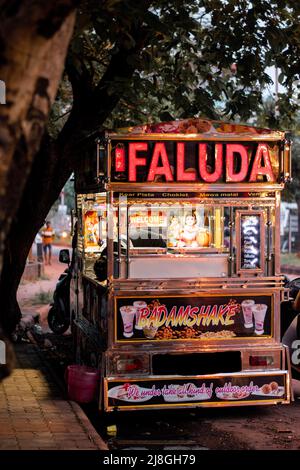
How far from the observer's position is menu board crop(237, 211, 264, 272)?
24.5 ft

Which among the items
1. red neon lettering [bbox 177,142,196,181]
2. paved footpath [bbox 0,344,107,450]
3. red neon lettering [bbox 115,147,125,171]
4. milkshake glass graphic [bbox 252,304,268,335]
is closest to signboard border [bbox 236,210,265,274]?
milkshake glass graphic [bbox 252,304,268,335]

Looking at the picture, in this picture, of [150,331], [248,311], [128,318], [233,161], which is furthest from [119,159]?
[248,311]

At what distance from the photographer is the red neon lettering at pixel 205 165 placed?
7273 millimetres

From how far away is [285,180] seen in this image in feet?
24.2

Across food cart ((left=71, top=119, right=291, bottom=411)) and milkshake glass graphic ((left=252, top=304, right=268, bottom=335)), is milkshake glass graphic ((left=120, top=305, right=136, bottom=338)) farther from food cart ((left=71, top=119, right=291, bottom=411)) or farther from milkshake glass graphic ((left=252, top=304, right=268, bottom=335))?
milkshake glass graphic ((left=252, top=304, right=268, bottom=335))

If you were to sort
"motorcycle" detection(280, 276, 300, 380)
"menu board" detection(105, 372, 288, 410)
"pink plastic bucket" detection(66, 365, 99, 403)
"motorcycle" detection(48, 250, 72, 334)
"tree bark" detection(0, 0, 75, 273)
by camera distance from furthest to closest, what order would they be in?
1. "motorcycle" detection(48, 250, 72, 334)
2. "motorcycle" detection(280, 276, 300, 380)
3. "pink plastic bucket" detection(66, 365, 99, 403)
4. "menu board" detection(105, 372, 288, 410)
5. "tree bark" detection(0, 0, 75, 273)

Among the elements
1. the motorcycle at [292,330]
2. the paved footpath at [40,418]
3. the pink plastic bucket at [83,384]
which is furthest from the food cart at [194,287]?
the motorcycle at [292,330]

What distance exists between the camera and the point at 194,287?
23.9ft

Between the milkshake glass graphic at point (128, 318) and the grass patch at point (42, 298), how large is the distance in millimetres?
10498

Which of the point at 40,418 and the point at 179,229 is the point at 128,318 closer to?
the point at 40,418

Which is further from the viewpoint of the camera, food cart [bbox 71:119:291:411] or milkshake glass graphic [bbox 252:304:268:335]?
milkshake glass graphic [bbox 252:304:268:335]

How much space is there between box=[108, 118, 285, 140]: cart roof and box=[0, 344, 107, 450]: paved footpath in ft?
8.83
